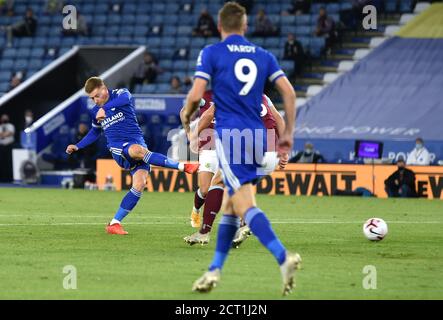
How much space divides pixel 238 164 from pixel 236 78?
75cm

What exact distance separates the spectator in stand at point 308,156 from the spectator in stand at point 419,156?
2270 mm

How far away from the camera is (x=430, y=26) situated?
1243 inches

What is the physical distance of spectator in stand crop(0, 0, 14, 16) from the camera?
37334 mm

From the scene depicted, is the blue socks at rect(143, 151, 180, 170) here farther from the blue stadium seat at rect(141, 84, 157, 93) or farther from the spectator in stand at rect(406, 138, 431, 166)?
the blue stadium seat at rect(141, 84, 157, 93)

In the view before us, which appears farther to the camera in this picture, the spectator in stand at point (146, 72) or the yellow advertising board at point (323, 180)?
the spectator in stand at point (146, 72)

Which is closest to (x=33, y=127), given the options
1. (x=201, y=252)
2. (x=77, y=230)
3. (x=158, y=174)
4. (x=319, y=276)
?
(x=158, y=174)

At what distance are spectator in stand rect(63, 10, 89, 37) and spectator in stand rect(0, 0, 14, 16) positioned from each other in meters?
2.75

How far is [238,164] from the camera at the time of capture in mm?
9219

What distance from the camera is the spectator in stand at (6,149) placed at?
105 feet

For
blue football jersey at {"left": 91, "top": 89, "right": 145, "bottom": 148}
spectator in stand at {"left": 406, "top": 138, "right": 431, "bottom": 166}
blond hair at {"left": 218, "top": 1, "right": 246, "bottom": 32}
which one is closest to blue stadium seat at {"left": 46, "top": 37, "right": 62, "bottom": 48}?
spectator in stand at {"left": 406, "top": 138, "right": 431, "bottom": 166}

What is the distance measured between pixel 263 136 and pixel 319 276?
5.47ft

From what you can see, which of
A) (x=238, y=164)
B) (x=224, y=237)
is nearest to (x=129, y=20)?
(x=238, y=164)

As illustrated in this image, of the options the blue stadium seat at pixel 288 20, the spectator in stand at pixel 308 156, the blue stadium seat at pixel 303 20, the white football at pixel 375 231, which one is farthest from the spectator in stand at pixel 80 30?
the white football at pixel 375 231

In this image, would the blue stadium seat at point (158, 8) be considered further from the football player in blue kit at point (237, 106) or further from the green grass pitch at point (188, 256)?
the football player in blue kit at point (237, 106)
